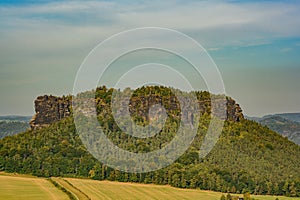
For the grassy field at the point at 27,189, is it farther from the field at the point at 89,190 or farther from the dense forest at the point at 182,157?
the dense forest at the point at 182,157

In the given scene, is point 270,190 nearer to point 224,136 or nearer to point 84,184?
point 224,136

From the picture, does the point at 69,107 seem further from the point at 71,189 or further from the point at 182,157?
the point at 71,189

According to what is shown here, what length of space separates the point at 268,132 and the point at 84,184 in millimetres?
37327

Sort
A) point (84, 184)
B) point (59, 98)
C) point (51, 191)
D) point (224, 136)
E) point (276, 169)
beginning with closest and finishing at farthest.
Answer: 1. point (51, 191)
2. point (84, 184)
3. point (276, 169)
4. point (224, 136)
5. point (59, 98)

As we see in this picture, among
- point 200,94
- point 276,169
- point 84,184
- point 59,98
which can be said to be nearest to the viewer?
point 84,184

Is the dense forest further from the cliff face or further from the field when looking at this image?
the field

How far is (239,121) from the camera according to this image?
9775 centimetres

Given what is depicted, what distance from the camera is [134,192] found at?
237 ft

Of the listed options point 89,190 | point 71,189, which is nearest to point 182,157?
point 89,190

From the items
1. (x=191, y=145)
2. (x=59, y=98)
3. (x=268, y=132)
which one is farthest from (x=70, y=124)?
(x=268, y=132)

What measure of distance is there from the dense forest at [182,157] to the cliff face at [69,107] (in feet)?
2.67

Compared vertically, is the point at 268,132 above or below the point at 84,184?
above

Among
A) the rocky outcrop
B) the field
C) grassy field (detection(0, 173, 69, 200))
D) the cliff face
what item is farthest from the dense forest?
grassy field (detection(0, 173, 69, 200))

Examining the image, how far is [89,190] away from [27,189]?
846 centimetres
